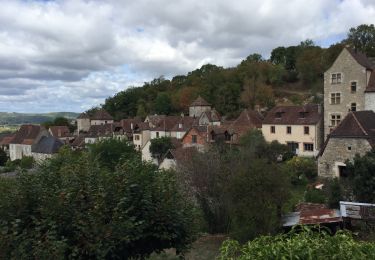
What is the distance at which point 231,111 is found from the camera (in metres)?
79.1

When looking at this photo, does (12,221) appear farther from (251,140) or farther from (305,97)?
(305,97)

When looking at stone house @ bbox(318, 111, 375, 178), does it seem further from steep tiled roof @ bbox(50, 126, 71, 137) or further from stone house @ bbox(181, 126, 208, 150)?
steep tiled roof @ bbox(50, 126, 71, 137)

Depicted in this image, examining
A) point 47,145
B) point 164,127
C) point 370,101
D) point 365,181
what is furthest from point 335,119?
point 47,145

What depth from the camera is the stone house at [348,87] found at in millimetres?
38475

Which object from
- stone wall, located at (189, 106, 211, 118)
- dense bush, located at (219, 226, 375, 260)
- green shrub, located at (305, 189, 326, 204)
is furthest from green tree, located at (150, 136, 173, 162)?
dense bush, located at (219, 226, 375, 260)

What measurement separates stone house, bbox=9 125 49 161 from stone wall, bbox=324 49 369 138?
5865 centimetres

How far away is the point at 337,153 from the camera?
3095 cm

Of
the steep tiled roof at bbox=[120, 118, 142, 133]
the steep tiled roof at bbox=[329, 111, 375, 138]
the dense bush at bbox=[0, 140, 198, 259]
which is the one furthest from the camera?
the steep tiled roof at bbox=[120, 118, 142, 133]

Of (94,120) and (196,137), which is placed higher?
(94,120)

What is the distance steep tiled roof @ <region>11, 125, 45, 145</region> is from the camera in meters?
77.9

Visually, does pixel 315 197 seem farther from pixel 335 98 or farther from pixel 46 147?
pixel 46 147

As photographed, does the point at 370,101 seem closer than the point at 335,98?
Yes

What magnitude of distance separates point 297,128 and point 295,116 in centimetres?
184

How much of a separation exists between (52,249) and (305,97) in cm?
7832
